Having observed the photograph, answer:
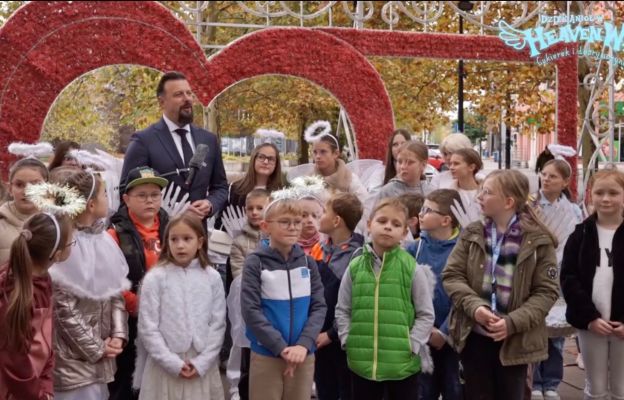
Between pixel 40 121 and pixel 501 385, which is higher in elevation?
pixel 40 121

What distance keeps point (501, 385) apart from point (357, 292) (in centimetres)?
91

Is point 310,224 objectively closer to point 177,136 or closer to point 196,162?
point 196,162

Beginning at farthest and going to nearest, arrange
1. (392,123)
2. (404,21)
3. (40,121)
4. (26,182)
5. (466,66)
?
1. (404,21)
2. (466,66)
3. (392,123)
4. (40,121)
5. (26,182)

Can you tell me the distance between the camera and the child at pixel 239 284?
4.54 meters

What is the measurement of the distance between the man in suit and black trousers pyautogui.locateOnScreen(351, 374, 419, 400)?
1.63 m

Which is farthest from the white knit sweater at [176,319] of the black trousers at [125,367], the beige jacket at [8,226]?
the beige jacket at [8,226]

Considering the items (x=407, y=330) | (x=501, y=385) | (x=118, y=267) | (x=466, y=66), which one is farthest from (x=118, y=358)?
(x=466, y=66)

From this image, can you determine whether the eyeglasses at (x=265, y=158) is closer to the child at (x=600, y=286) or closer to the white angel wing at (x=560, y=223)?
the white angel wing at (x=560, y=223)

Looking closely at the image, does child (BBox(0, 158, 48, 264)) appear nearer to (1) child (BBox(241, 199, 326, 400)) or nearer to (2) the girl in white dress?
(1) child (BBox(241, 199, 326, 400))

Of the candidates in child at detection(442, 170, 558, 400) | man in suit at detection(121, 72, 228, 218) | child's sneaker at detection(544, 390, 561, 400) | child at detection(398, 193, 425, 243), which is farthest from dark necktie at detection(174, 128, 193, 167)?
child's sneaker at detection(544, 390, 561, 400)

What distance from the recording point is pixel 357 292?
401cm

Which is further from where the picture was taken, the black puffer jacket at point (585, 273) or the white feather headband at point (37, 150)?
the white feather headband at point (37, 150)

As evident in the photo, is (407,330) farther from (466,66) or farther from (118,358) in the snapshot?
(466,66)

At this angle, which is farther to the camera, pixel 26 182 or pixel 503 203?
pixel 26 182
